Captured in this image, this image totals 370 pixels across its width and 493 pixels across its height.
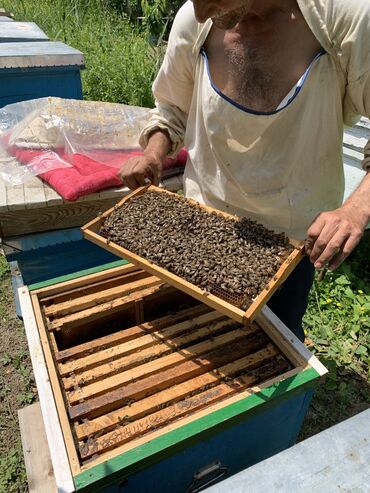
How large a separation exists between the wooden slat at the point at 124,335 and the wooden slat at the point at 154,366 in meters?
0.17

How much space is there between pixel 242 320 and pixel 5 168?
1.97 metres

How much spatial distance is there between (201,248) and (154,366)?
0.52 m

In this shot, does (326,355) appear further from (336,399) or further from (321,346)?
(336,399)

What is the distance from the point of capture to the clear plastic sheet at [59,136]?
2.68 metres

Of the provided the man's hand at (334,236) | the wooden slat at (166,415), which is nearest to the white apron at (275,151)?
the man's hand at (334,236)

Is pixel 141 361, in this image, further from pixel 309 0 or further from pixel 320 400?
pixel 320 400

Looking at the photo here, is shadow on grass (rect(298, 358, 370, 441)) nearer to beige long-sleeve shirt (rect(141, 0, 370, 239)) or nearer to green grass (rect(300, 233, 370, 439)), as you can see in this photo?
green grass (rect(300, 233, 370, 439))

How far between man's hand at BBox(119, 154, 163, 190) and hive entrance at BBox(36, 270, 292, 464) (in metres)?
0.48

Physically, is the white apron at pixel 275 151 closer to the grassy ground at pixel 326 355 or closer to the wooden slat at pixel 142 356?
the wooden slat at pixel 142 356

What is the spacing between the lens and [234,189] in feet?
6.63

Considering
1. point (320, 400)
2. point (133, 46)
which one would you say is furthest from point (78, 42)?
point (320, 400)

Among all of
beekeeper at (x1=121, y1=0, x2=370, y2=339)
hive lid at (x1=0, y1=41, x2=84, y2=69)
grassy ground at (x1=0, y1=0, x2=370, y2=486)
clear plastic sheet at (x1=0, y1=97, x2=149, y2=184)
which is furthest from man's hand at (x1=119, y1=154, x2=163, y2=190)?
hive lid at (x1=0, y1=41, x2=84, y2=69)

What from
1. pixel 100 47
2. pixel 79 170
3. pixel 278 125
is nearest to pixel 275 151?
pixel 278 125

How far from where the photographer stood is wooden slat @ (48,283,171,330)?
5.93 feet
